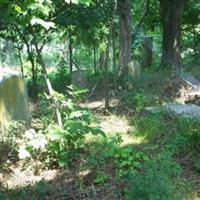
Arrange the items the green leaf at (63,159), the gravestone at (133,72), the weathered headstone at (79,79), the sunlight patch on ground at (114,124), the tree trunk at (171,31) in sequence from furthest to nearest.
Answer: the tree trunk at (171,31), the weathered headstone at (79,79), the gravestone at (133,72), the sunlight patch on ground at (114,124), the green leaf at (63,159)

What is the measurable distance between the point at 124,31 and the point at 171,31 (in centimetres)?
311

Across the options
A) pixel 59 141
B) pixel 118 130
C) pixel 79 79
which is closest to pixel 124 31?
pixel 79 79

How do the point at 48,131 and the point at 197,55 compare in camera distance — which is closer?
the point at 48,131

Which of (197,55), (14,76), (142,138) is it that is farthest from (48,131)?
(197,55)

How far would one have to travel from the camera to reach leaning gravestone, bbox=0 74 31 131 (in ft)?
21.8

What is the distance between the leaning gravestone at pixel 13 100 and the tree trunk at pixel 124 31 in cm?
538

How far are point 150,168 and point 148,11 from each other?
1673 centimetres

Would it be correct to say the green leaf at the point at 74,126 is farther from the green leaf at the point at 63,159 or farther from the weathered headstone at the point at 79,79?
the weathered headstone at the point at 79,79

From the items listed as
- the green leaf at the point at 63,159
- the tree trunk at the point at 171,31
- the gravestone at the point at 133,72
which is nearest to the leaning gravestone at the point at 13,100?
the green leaf at the point at 63,159

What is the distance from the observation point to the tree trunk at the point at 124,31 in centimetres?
1234

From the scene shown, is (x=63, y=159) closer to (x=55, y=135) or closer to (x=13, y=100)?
(x=55, y=135)

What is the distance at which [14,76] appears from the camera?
6.86m

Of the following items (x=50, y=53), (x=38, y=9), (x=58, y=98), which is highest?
(x=38, y=9)

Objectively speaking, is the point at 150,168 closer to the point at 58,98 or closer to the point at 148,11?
the point at 58,98
